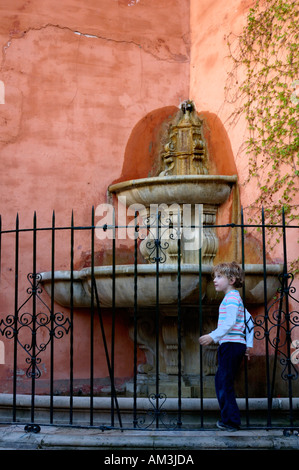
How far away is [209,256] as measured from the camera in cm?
620

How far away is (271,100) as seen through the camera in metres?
5.91

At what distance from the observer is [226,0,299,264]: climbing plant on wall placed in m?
5.57

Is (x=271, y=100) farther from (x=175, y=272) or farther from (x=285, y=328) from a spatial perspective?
(x=285, y=328)

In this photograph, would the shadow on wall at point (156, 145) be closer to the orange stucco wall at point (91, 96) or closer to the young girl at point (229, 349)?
the orange stucco wall at point (91, 96)

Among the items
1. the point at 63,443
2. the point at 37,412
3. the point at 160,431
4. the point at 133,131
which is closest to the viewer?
the point at 63,443

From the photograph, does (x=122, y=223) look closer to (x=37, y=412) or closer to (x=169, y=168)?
(x=169, y=168)

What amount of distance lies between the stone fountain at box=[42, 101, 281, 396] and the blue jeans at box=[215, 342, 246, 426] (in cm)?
107

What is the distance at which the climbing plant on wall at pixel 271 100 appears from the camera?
18.3 feet

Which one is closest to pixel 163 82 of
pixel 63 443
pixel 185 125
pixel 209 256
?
pixel 185 125

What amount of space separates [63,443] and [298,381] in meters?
2.15

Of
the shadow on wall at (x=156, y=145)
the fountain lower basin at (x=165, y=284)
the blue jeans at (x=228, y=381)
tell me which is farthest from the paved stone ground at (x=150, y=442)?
the shadow on wall at (x=156, y=145)

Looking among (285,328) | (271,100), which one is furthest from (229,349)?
(271,100)

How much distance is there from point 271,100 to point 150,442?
3410mm

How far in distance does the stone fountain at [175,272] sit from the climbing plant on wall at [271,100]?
476 mm
